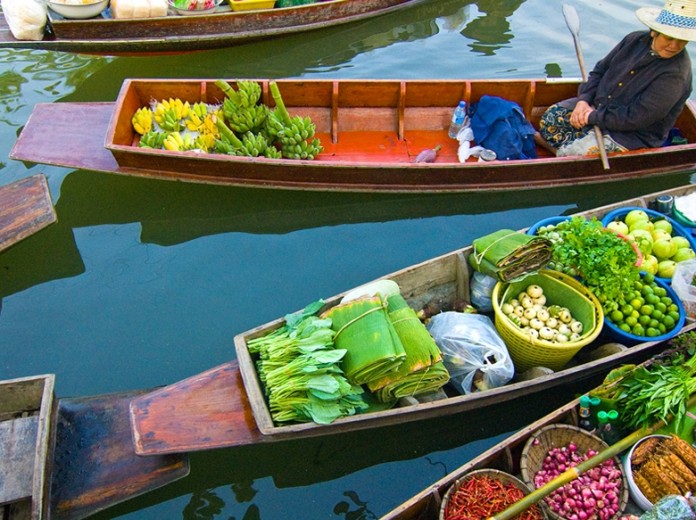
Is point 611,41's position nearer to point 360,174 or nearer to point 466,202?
point 466,202

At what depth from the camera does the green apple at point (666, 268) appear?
4.70 metres

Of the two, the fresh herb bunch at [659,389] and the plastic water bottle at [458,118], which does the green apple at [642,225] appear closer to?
the fresh herb bunch at [659,389]

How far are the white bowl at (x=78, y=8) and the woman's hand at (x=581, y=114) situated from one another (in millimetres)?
5955

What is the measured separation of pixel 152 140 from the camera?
224 inches

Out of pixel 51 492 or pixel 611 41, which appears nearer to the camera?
pixel 51 492

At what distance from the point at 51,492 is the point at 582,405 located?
3664mm

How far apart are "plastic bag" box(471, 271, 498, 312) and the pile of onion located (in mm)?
1348

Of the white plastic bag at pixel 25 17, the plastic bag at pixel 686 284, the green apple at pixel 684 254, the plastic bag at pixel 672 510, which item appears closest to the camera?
the plastic bag at pixel 672 510

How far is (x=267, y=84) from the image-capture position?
6137 millimetres

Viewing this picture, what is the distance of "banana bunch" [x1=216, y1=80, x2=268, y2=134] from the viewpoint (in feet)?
19.4

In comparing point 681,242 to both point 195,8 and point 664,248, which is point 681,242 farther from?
point 195,8

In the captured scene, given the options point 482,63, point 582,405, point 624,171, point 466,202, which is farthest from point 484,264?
point 482,63

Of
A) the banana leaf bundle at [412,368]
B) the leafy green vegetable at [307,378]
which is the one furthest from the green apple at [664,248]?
the leafy green vegetable at [307,378]

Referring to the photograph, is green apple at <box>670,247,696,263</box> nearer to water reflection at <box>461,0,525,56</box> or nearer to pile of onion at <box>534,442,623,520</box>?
pile of onion at <box>534,442,623,520</box>
